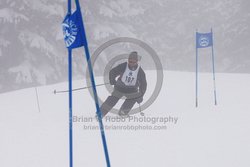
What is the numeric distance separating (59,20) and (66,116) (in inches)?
581

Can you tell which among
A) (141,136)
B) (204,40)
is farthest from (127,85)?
(204,40)

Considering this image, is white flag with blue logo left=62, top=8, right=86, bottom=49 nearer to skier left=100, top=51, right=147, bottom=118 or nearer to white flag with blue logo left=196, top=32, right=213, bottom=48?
skier left=100, top=51, right=147, bottom=118

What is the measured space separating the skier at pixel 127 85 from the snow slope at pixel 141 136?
410 mm

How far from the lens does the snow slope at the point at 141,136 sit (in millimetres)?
5117

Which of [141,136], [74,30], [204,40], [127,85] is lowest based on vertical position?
[141,136]

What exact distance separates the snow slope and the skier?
410 mm

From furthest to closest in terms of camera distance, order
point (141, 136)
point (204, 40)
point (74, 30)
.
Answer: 1. point (204, 40)
2. point (141, 136)
3. point (74, 30)

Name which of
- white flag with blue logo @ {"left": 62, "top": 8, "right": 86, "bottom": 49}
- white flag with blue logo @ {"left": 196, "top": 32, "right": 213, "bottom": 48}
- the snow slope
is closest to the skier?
the snow slope

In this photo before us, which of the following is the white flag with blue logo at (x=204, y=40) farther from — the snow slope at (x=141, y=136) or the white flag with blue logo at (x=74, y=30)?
the white flag with blue logo at (x=74, y=30)

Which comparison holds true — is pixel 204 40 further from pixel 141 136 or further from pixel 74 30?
pixel 74 30

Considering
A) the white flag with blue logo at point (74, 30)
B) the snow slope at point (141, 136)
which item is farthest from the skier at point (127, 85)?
the white flag with blue logo at point (74, 30)

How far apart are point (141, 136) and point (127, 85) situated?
1.94m

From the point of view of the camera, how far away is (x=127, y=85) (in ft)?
26.3

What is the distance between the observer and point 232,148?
5.35 meters
